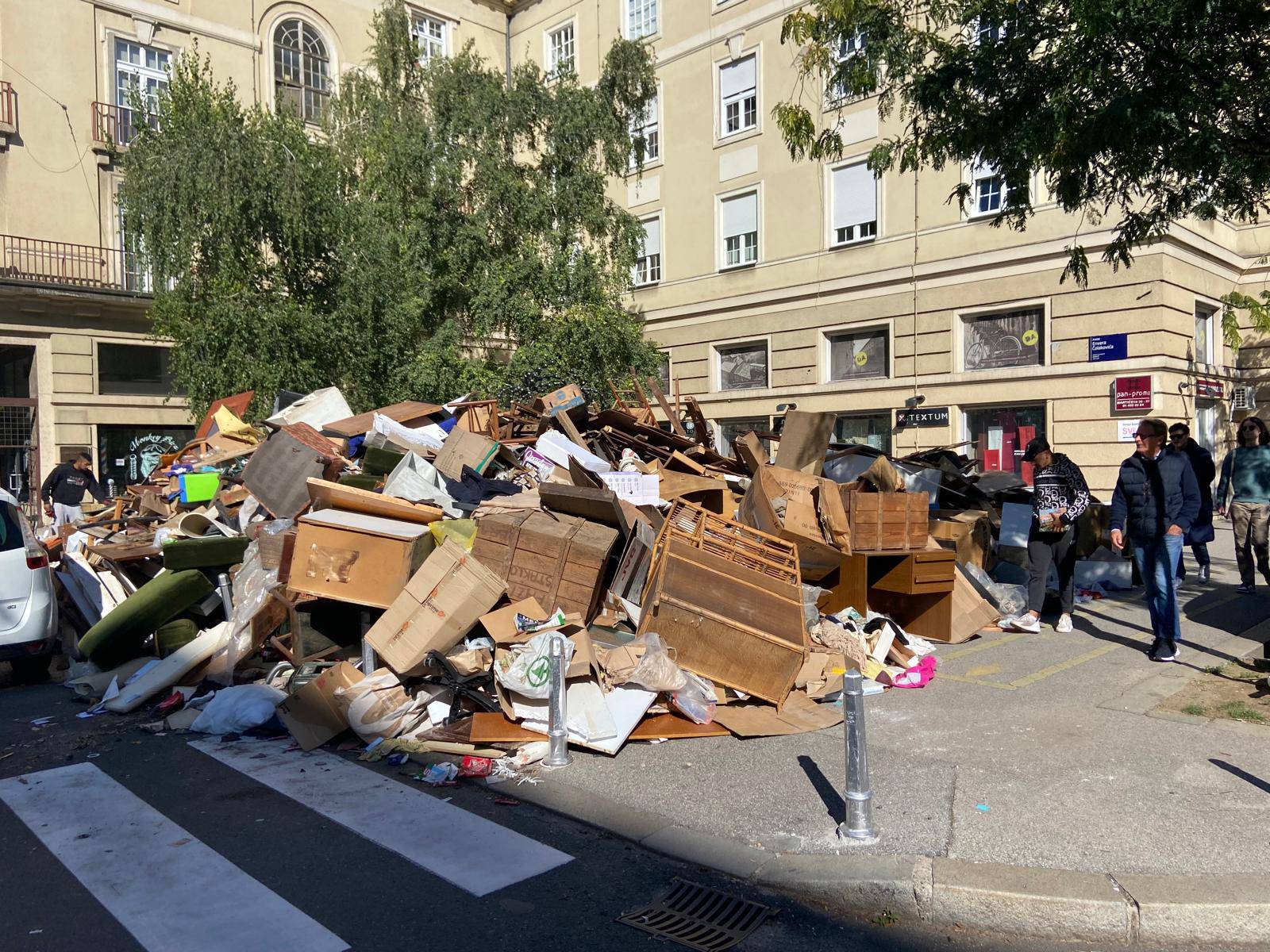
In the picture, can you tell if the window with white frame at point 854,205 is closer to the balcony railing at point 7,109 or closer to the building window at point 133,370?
the building window at point 133,370

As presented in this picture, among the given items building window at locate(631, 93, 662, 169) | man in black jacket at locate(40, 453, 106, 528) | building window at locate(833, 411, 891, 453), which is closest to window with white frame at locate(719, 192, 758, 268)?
building window at locate(631, 93, 662, 169)

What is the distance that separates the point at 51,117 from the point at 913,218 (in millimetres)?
19578

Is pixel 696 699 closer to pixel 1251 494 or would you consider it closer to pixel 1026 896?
pixel 1026 896

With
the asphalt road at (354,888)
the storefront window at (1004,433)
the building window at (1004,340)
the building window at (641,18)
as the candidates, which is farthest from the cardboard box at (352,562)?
the building window at (641,18)

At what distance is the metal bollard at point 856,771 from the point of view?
14.0 feet

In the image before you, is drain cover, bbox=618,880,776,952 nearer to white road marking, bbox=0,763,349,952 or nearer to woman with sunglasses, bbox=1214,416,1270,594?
white road marking, bbox=0,763,349,952

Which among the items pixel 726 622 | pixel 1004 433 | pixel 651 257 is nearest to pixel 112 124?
pixel 651 257

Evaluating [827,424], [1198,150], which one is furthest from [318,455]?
[1198,150]

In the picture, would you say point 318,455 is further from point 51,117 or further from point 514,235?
point 51,117

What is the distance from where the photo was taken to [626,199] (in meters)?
27.4

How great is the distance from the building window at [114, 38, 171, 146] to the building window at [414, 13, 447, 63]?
6658mm

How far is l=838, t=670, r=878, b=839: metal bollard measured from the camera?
4277 millimetres

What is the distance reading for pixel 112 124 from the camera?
21.6m

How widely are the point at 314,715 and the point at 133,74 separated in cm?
2205
